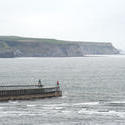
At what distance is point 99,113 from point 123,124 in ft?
19.8

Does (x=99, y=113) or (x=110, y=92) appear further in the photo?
(x=110, y=92)

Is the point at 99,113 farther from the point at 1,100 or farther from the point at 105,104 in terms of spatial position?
the point at 1,100

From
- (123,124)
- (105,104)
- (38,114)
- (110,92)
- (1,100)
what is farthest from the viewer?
(110,92)

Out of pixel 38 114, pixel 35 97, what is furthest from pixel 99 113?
pixel 35 97

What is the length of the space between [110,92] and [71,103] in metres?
15.7

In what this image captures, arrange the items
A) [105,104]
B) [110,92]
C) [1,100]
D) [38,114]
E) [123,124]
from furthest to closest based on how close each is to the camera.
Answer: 1. [110,92]
2. [1,100]
3. [105,104]
4. [38,114]
5. [123,124]

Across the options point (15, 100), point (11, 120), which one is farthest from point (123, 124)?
point (15, 100)

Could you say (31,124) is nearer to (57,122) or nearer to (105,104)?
(57,122)

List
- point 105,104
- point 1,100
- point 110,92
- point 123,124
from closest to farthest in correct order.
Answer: point 123,124, point 105,104, point 1,100, point 110,92

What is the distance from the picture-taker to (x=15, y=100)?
57.1 metres

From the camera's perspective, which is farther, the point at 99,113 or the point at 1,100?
the point at 1,100

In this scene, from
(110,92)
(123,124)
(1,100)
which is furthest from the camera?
(110,92)

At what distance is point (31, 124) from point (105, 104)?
15.8 metres

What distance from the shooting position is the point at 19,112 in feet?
152
